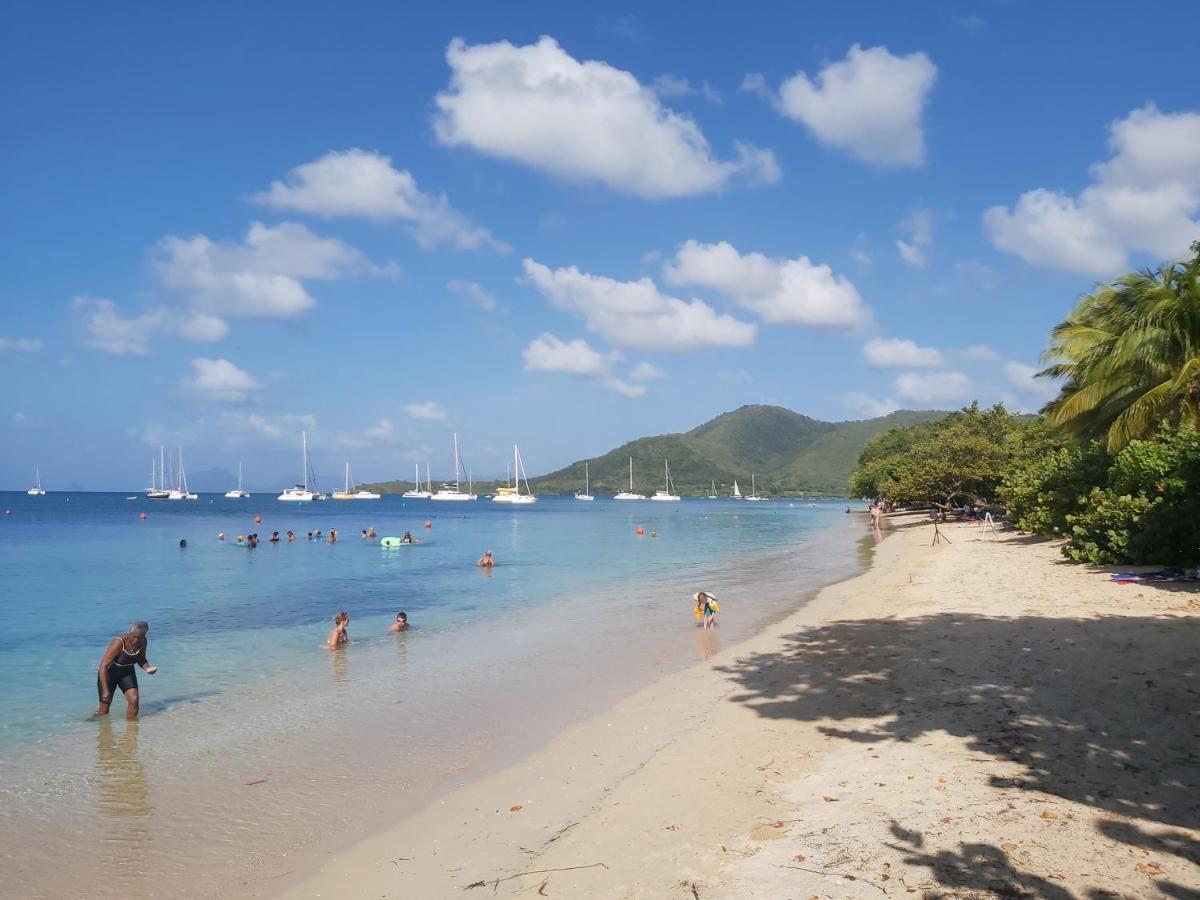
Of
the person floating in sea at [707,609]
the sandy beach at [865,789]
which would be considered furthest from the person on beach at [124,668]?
the person floating in sea at [707,609]

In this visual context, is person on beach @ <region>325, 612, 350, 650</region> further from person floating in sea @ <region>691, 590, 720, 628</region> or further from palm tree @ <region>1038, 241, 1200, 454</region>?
palm tree @ <region>1038, 241, 1200, 454</region>

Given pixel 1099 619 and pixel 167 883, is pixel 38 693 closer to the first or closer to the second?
pixel 167 883

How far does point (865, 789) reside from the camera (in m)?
6.23

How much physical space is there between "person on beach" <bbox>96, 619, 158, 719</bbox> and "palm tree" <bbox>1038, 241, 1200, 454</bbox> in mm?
21717

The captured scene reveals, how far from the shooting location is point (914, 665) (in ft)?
34.4

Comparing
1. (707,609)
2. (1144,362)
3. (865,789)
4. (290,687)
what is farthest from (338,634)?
(1144,362)

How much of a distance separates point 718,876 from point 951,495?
51432mm

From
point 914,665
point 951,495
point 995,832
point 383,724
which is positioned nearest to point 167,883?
point 383,724

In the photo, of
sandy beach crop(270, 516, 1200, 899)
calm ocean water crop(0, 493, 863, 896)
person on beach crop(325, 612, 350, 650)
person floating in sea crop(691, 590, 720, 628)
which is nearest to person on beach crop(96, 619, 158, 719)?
calm ocean water crop(0, 493, 863, 896)

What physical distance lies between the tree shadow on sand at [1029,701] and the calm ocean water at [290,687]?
326cm

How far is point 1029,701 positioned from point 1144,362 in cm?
1553

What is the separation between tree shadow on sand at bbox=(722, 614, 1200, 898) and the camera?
5.21 m

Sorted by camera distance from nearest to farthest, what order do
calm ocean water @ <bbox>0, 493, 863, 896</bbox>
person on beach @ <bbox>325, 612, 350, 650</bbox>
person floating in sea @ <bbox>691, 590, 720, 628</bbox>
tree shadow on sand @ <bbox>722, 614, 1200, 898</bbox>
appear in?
tree shadow on sand @ <bbox>722, 614, 1200, 898</bbox> < calm ocean water @ <bbox>0, 493, 863, 896</bbox> < person on beach @ <bbox>325, 612, 350, 650</bbox> < person floating in sea @ <bbox>691, 590, 720, 628</bbox>

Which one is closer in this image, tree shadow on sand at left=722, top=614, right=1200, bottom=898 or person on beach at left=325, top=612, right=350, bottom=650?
tree shadow on sand at left=722, top=614, right=1200, bottom=898
